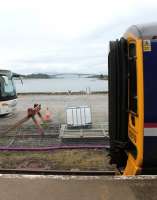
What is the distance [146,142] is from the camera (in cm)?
594

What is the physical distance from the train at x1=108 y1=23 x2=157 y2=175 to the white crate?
891 centimetres

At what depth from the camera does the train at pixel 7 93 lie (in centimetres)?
2109

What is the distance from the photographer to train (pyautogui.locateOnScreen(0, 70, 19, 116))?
21.1 meters

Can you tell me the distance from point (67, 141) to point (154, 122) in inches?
330

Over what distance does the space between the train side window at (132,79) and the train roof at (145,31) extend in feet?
0.68

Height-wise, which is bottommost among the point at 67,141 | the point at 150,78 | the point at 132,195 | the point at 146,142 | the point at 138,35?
the point at 67,141

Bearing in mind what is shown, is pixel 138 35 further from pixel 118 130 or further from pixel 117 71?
pixel 118 130

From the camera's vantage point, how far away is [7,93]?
2159 centimetres

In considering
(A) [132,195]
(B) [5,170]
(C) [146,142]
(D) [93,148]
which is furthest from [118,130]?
(D) [93,148]

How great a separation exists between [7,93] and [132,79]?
15886mm

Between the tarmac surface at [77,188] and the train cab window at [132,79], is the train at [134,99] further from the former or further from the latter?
the tarmac surface at [77,188]

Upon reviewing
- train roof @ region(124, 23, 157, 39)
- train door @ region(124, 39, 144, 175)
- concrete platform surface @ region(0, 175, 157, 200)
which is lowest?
concrete platform surface @ region(0, 175, 157, 200)

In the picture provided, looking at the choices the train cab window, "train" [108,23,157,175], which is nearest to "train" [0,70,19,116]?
"train" [108,23,157,175]

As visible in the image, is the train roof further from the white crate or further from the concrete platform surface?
the white crate
